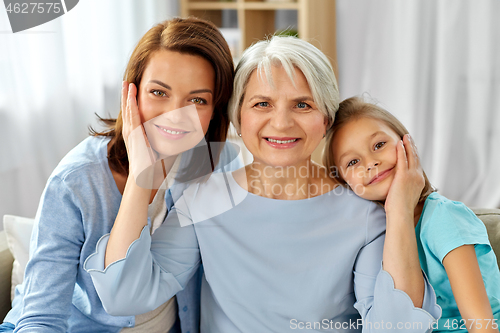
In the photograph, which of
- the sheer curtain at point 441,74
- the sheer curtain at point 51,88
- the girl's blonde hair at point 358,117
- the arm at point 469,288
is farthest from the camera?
the sheer curtain at point 441,74

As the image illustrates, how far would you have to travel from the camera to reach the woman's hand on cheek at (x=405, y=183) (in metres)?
1.11

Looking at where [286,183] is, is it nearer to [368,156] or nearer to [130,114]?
[368,156]

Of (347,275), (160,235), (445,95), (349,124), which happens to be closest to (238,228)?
(160,235)

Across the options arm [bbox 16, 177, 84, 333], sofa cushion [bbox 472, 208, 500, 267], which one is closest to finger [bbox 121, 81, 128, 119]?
arm [bbox 16, 177, 84, 333]

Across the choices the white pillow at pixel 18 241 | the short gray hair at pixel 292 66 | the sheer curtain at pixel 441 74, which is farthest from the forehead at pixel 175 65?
the sheer curtain at pixel 441 74

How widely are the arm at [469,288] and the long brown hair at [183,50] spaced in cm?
72

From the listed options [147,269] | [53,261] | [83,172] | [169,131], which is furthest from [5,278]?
[169,131]

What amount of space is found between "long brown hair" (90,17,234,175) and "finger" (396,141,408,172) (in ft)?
1.57

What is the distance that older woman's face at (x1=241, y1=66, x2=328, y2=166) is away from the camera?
3.72 ft

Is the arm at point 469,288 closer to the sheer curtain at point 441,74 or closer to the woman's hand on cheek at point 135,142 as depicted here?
the woman's hand on cheek at point 135,142

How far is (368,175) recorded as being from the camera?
1175 millimetres

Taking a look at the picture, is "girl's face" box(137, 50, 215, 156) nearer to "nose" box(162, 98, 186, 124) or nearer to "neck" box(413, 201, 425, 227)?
"nose" box(162, 98, 186, 124)

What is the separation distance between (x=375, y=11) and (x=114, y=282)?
2506 millimetres

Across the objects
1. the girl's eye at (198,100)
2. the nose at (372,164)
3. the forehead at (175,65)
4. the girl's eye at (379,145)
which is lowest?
the nose at (372,164)
